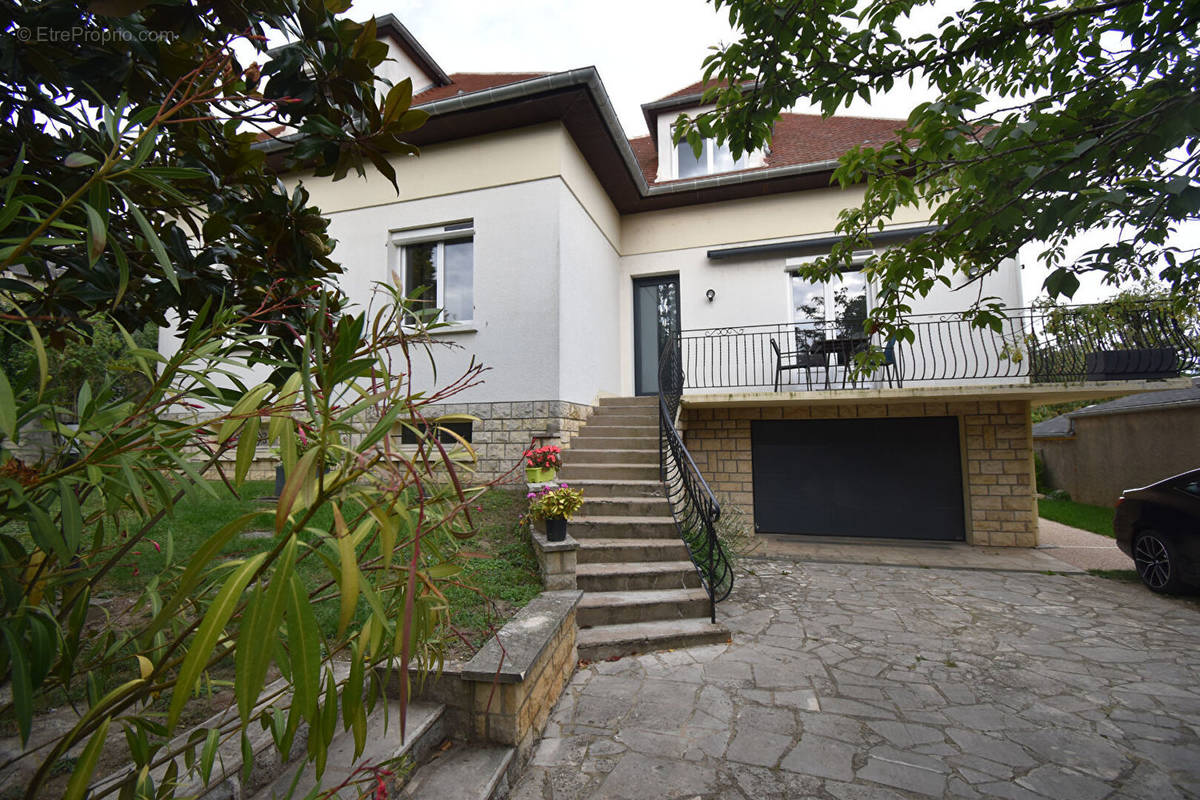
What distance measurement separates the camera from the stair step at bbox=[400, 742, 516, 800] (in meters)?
2.03

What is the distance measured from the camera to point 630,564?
4.46 m

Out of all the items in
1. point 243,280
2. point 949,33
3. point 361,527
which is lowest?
point 361,527

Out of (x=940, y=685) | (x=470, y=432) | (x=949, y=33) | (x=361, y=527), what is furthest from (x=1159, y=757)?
(x=470, y=432)

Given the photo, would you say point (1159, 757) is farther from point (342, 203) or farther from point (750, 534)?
point (342, 203)

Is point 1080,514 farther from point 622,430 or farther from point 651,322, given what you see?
point 622,430

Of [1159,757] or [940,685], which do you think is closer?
[1159,757]

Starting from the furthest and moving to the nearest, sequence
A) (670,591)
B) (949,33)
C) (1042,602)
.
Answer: (1042,602) → (670,591) → (949,33)

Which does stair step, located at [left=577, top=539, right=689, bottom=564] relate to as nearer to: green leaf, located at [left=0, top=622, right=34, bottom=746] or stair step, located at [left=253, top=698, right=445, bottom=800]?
stair step, located at [left=253, top=698, right=445, bottom=800]

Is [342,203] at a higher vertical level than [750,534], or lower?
higher

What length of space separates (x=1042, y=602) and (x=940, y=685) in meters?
2.55

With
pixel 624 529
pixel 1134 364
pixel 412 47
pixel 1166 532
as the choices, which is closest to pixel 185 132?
pixel 624 529

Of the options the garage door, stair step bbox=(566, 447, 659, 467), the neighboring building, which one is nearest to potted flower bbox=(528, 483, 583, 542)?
stair step bbox=(566, 447, 659, 467)

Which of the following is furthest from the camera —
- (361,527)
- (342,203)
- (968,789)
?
(342,203)

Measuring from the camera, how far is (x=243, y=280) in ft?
5.39
